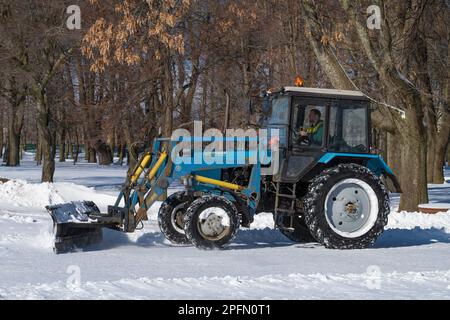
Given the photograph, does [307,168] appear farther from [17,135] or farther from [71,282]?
[17,135]

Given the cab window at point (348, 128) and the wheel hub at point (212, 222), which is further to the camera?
the cab window at point (348, 128)

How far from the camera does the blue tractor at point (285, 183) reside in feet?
31.9

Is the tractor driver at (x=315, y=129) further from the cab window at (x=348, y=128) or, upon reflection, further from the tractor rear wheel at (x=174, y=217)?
the tractor rear wheel at (x=174, y=217)

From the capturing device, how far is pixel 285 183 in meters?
10.3

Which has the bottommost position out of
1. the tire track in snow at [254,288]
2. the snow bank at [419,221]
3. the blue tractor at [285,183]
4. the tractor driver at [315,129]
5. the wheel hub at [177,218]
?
the tire track in snow at [254,288]

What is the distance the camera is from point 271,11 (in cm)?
2244

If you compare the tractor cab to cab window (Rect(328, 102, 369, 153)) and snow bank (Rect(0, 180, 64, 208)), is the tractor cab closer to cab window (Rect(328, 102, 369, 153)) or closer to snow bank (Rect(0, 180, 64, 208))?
cab window (Rect(328, 102, 369, 153))

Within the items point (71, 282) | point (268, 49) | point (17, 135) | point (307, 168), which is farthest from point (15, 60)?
point (17, 135)

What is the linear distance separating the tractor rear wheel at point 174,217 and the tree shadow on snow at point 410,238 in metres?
2.98

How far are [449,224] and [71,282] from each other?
27.8 ft

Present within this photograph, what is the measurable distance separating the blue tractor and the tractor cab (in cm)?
1

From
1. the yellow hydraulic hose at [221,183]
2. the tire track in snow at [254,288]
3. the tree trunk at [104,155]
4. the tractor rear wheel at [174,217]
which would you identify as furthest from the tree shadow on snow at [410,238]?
the tree trunk at [104,155]

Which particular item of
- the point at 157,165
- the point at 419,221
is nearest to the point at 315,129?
the point at 157,165
